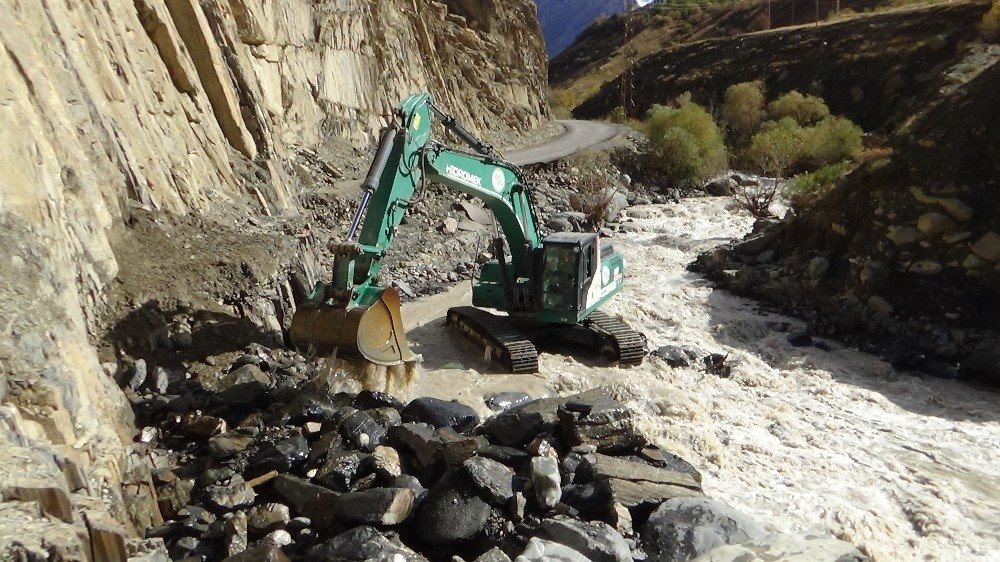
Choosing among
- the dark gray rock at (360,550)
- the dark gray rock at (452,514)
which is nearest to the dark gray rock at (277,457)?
the dark gray rock at (360,550)

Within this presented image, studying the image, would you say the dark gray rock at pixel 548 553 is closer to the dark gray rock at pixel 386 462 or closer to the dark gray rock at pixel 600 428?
the dark gray rock at pixel 386 462

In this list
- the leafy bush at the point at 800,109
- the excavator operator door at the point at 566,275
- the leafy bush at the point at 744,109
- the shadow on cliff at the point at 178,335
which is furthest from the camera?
the leafy bush at the point at 744,109

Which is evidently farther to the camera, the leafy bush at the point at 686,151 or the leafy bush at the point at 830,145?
the leafy bush at the point at 686,151

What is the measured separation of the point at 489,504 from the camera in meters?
5.58

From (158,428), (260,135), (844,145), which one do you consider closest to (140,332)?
(158,428)

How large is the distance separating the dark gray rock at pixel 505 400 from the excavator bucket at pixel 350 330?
1.98 meters

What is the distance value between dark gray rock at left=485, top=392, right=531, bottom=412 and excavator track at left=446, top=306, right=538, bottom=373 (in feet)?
2.36

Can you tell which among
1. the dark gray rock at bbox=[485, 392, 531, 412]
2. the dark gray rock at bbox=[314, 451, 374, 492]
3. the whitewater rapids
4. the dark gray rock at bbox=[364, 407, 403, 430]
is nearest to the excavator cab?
the whitewater rapids

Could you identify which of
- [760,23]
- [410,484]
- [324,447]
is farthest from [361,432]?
[760,23]

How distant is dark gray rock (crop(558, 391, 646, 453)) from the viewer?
6812 mm

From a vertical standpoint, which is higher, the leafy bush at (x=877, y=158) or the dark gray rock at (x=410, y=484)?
the leafy bush at (x=877, y=158)

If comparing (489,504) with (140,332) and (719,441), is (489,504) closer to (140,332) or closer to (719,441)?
(719,441)

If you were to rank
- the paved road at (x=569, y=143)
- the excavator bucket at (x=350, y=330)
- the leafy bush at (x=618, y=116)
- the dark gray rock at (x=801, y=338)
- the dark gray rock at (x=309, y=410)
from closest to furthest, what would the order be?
the dark gray rock at (x=309, y=410) → the excavator bucket at (x=350, y=330) → the dark gray rock at (x=801, y=338) → the paved road at (x=569, y=143) → the leafy bush at (x=618, y=116)

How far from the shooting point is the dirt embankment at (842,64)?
1249 inches
